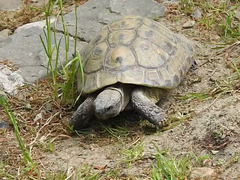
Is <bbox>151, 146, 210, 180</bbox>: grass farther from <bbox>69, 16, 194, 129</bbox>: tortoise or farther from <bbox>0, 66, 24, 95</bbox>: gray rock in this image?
<bbox>0, 66, 24, 95</bbox>: gray rock

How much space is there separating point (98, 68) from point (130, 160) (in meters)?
1.12

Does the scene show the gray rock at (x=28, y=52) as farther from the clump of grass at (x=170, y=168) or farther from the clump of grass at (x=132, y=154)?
the clump of grass at (x=170, y=168)

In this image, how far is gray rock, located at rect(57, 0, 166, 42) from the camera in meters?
6.02

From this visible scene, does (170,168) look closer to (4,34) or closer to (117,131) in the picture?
(117,131)

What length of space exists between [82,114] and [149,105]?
0.63 metres

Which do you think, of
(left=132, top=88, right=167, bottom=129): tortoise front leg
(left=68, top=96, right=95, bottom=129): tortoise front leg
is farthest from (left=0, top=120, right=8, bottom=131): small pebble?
(left=132, top=88, right=167, bottom=129): tortoise front leg

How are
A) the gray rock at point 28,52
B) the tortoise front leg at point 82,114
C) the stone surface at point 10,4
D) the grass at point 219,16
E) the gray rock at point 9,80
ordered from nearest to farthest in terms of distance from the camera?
1. the tortoise front leg at point 82,114
2. the gray rock at point 9,80
3. the gray rock at point 28,52
4. the grass at point 219,16
5. the stone surface at point 10,4

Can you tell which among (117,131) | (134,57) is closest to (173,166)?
(117,131)

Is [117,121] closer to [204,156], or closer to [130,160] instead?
[130,160]

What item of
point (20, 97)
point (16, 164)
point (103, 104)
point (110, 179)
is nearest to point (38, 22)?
point (20, 97)

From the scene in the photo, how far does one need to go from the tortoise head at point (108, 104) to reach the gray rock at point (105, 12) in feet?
5.70

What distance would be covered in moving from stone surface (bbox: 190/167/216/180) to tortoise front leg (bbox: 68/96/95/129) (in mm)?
1375

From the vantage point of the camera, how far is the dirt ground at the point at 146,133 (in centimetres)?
360

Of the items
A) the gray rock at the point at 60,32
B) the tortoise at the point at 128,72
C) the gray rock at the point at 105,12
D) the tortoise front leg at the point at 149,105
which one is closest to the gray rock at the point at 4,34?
the gray rock at the point at 60,32
